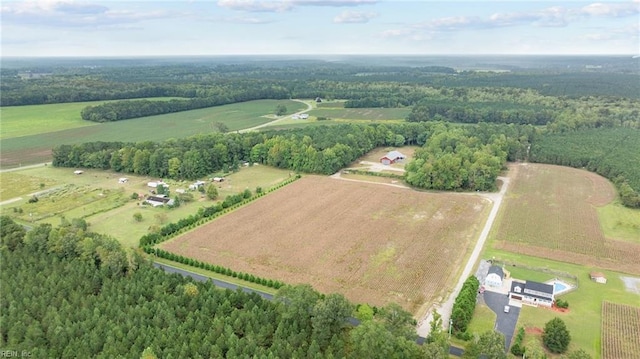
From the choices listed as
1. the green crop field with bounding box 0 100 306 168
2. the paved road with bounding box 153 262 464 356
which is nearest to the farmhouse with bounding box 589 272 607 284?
the paved road with bounding box 153 262 464 356

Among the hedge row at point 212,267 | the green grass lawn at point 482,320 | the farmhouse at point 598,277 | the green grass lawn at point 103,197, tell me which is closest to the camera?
the green grass lawn at point 482,320

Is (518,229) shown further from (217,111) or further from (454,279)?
(217,111)

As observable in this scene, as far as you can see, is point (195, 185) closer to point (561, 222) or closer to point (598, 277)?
point (561, 222)

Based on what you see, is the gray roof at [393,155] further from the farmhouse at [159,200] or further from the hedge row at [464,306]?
the hedge row at [464,306]

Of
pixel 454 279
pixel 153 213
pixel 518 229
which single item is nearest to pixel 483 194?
pixel 518 229

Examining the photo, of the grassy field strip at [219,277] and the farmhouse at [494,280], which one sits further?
the grassy field strip at [219,277]

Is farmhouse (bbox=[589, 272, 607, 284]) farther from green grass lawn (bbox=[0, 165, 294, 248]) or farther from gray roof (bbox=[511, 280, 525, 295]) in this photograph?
green grass lawn (bbox=[0, 165, 294, 248])

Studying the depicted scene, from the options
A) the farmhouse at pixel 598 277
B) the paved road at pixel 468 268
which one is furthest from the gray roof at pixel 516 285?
the farmhouse at pixel 598 277
